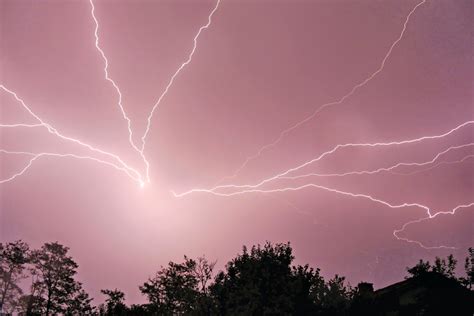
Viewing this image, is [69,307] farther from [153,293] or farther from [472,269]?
[472,269]

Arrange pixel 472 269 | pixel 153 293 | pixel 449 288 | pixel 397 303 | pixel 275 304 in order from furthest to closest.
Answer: pixel 153 293 → pixel 472 269 → pixel 449 288 → pixel 397 303 → pixel 275 304

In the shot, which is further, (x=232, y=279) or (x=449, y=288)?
(x=449, y=288)

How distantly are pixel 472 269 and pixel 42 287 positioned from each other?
38529mm

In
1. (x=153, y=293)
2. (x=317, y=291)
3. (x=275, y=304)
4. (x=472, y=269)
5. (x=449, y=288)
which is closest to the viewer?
(x=275, y=304)

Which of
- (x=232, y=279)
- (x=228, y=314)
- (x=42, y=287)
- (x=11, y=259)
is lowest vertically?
(x=228, y=314)

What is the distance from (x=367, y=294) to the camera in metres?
24.0

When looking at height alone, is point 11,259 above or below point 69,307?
above

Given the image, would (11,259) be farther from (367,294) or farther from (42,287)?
(367,294)

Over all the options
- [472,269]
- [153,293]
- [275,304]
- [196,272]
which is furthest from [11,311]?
[472,269]

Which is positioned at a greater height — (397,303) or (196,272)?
(196,272)

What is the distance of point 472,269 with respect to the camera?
34500 millimetres

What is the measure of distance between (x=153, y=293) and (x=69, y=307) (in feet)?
34.2

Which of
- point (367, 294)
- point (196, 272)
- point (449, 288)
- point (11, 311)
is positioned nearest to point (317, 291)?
point (367, 294)

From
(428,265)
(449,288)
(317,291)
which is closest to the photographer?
(317,291)
